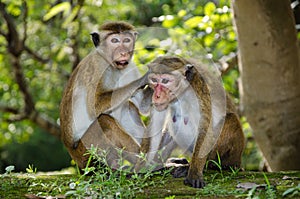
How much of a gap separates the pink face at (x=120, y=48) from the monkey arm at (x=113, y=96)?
0.71 feet

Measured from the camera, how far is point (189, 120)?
165 inches

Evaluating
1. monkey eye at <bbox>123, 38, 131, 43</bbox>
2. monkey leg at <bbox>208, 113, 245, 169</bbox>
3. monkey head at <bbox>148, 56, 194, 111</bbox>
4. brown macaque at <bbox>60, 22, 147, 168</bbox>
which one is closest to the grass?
monkey leg at <bbox>208, 113, 245, 169</bbox>

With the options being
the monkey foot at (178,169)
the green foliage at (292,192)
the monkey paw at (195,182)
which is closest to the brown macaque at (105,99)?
the monkey foot at (178,169)

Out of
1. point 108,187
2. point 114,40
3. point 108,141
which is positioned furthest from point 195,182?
point 114,40

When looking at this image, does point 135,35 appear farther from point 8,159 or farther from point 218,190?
point 8,159

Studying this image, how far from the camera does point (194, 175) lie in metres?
3.57

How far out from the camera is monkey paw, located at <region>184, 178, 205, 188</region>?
346 centimetres

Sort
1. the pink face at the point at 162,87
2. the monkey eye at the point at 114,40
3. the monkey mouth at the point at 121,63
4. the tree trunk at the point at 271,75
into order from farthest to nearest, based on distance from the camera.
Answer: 1. the tree trunk at the point at 271,75
2. the monkey eye at the point at 114,40
3. the monkey mouth at the point at 121,63
4. the pink face at the point at 162,87

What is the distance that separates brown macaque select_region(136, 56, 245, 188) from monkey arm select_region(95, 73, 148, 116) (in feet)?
Answer: 0.86

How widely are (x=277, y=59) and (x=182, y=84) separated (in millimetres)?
1400

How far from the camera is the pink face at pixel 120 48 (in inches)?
173

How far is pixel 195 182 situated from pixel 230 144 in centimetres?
88

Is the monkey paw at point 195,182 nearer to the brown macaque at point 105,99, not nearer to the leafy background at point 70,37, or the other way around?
the brown macaque at point 105,99

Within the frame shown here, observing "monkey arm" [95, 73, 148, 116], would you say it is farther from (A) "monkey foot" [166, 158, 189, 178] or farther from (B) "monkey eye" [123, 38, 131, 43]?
(A) "monkey foot" [166, 158, 189, 178]
